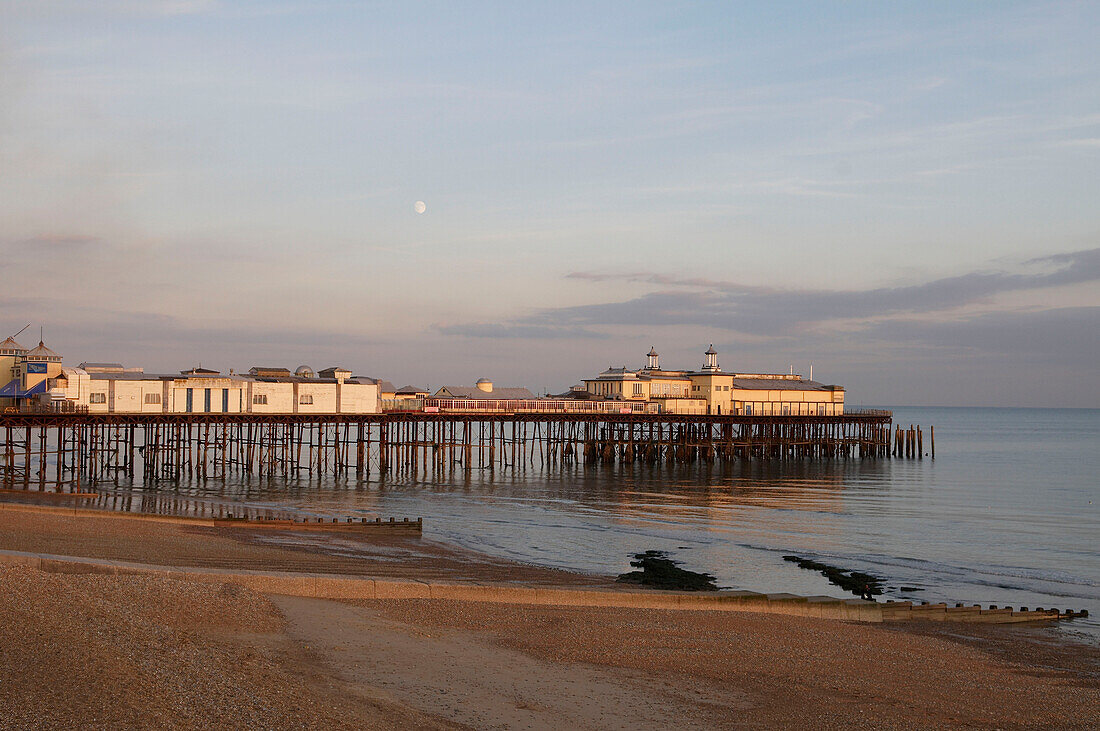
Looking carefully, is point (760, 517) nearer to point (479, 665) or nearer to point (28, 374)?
point (479, 665)

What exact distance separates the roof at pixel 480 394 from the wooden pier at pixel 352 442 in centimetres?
204

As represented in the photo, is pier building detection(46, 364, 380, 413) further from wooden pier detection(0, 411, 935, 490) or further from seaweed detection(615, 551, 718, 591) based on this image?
seaweed detection(615, 551, 718, 591)

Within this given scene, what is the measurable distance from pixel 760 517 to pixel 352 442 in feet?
146

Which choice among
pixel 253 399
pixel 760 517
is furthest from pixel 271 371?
pixel 760 517

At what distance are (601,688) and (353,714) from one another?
414 cm

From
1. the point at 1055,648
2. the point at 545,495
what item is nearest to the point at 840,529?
the point at 545,495

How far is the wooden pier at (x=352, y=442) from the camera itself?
179 feet

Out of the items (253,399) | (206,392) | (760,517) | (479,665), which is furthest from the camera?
(253,399)

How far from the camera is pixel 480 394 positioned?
7419 cm

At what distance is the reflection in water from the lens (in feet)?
99.7

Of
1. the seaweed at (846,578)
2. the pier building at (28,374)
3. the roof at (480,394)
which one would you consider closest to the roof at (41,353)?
the pier building at (28,374)

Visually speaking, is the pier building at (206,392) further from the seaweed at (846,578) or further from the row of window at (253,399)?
the seaweed at (846,578)

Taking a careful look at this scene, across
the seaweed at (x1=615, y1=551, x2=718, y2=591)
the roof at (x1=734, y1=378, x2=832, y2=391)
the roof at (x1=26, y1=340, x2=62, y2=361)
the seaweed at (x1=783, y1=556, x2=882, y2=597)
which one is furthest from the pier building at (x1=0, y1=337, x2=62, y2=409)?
the roof at (x1=734, y1=378, x2=832, y2=391)

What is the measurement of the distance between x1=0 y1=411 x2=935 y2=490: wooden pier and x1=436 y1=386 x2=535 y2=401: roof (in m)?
2.04
